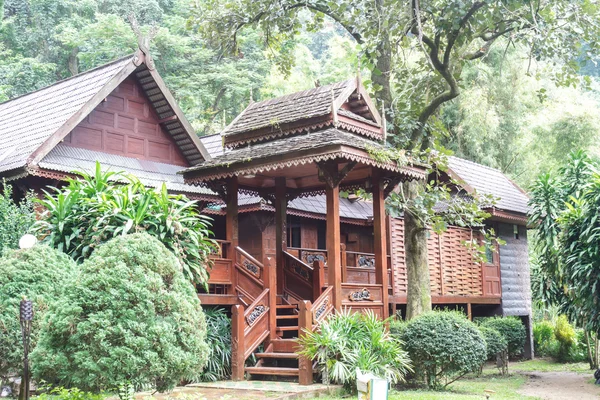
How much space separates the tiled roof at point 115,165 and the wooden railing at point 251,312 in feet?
8.88

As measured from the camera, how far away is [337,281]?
12.5 meters

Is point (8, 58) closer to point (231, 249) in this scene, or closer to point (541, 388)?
point (231, 249)

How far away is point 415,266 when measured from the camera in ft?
49.4

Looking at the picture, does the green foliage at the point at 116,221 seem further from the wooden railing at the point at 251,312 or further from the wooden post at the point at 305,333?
the wooden post at the point at 305,333

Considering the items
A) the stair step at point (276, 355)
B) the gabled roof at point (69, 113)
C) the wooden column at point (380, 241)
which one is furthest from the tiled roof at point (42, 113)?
the wooden column at point (380, 241)

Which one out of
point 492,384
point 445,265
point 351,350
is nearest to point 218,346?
point 351,350

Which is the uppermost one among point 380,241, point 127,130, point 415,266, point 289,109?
point 127,130

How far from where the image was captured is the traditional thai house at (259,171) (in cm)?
1245

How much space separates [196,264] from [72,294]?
390 centimetres

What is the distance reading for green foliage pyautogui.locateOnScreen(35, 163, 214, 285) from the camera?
423 inches

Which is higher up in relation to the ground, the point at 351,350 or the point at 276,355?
the point at 351,350

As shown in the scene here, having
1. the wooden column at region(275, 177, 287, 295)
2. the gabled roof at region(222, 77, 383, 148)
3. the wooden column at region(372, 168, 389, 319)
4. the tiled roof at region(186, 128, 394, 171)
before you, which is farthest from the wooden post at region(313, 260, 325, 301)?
the gabled roof at region(222, 77, 383, 148)

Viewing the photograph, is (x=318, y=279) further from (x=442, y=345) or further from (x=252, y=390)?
(x=252, y=390)

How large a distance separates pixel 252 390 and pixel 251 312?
1.93 metres
